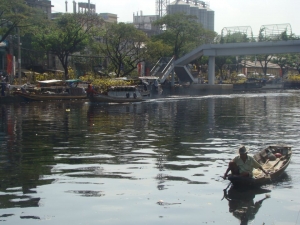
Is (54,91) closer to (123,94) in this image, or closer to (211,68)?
(123,94)

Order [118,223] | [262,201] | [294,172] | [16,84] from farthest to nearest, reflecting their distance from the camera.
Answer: [16,84] < [294,172] < [262,201] < [118,223]

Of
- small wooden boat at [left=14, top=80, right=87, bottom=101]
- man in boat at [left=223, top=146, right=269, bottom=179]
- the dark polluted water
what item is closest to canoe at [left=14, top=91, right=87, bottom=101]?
small wooden boat at [left=14, top=80, right=87, bottom=101]

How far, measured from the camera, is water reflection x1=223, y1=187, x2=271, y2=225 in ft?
38.4

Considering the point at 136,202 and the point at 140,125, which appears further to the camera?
the point at 140,125

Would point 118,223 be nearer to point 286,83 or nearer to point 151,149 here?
point 151,149

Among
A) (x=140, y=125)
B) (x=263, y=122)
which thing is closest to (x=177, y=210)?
(x=140, y=125)

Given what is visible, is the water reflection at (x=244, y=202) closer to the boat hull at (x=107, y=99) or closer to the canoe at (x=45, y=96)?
the boat hull at (x=107, y=99)

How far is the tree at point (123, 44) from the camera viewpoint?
71188 mm

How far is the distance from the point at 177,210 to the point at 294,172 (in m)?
6.04

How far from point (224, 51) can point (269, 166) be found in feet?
198

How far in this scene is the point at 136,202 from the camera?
12703mm

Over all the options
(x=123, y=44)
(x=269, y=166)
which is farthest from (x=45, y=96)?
(x=269, y=166)

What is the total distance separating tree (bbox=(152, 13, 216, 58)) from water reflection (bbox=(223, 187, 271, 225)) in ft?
245

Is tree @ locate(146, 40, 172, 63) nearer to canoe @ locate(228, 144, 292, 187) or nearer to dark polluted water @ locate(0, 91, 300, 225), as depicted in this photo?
dark polluted water @ locate(0, 91, 300, 225)
